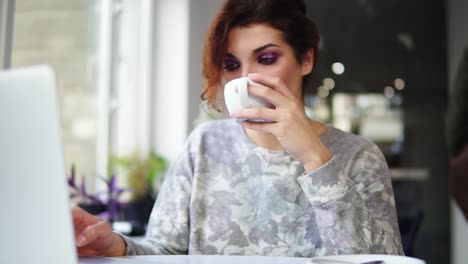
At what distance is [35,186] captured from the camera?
1.67 ft

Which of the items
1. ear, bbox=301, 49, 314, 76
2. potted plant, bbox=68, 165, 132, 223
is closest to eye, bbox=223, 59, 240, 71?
ear, bbox=301, 49, 314, 76

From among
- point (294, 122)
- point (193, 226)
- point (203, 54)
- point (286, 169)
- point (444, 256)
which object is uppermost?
point (203, 54)

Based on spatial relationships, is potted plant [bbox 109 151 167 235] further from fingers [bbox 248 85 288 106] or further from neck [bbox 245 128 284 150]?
fingers [bbox 248 85 288 106]

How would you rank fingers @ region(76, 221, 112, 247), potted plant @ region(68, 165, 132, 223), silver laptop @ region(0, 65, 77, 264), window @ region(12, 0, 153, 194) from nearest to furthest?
silver laptop @ region(0, 65, 77, 264)
fingers @ region(76, 221, 112, 247)
potted plant @ region(68, 165, 132, 223)
window @ region(12, 0, 153, 194)

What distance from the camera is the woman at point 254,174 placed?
4.01 feet

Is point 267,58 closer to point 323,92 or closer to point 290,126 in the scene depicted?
point 290,126

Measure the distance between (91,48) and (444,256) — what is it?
3980 mm

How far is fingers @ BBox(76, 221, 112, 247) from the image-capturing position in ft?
3.00

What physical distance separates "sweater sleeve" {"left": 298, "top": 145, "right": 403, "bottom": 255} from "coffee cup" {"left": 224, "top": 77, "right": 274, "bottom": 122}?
156 mm

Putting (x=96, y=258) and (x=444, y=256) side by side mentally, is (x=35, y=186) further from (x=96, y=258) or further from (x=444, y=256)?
(x=444, y=256)

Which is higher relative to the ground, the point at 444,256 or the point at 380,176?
the point at 380,176

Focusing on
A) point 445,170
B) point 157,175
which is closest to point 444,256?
point 445,170

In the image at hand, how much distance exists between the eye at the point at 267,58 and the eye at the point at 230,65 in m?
0.06

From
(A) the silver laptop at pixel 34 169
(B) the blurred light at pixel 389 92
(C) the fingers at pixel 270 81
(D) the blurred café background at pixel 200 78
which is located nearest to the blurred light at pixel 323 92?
(D) the blurred café background at pixel 200 78
